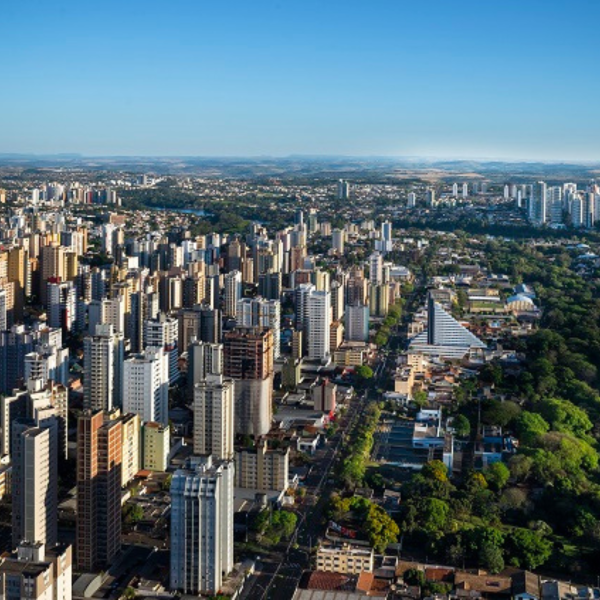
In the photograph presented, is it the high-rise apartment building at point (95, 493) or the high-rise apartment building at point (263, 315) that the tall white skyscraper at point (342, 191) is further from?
the high-rise apartment building at point (95, 493)

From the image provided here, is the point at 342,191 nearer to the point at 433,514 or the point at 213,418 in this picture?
the point at 213,418

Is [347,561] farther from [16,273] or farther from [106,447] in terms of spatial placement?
[16,273]

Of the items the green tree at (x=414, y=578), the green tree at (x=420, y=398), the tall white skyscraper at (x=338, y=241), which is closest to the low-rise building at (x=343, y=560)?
the green tree at (x=414, y=578)

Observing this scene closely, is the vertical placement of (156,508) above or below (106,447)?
below

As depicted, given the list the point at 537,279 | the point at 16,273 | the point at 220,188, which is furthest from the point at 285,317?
the point at 220,188

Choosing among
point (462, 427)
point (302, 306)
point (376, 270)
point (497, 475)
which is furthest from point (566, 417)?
point (376, 270)

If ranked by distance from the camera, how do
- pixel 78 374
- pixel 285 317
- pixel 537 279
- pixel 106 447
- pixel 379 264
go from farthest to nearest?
pixel 537 279, pixel 379 264, pixel 285 317, pixel 78 374, pixel 106 447

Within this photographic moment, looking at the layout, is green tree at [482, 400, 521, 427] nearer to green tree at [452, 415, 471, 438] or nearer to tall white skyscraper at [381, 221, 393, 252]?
green tree at [452, 415, 471, 438]

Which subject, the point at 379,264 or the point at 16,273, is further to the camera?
the point at 379,264
